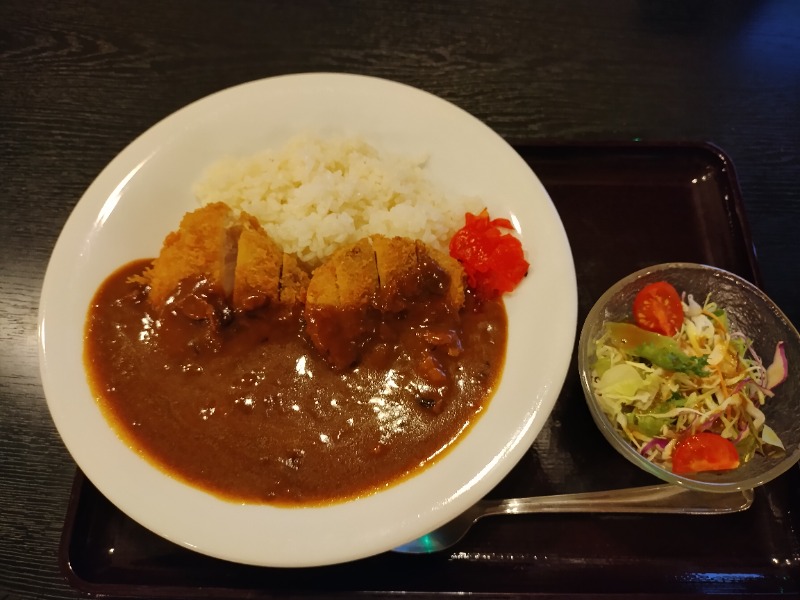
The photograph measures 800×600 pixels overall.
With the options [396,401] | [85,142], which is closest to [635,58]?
[396,401]

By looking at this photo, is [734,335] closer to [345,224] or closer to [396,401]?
[396,401]

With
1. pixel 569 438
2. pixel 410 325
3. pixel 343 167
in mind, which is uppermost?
pixel 343 167

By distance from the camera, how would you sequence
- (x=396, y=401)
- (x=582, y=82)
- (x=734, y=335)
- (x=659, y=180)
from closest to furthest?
1. (x=396, y=401)
2. (x=734, y=335)
3. (x=659, y=180)
4. (x=582, y=82)

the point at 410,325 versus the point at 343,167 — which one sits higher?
the point at 343,167

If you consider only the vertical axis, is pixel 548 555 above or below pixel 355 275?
below

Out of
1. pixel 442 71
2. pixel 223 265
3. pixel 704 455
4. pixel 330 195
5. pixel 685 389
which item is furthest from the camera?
pixel 442 71

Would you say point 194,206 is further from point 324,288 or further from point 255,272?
point 324,288

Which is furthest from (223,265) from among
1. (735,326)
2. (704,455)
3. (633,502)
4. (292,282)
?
(735,326)

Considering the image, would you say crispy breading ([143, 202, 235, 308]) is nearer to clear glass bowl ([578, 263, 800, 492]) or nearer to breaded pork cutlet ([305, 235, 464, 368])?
breaded pork cutlet ([305, 235, 464, 368])

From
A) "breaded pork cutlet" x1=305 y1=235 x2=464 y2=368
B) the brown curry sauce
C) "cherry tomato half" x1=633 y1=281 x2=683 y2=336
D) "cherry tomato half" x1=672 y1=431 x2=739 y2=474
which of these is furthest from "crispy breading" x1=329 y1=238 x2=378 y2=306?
"cherry tomato half" x1=672 y1=431 x2=739 y2=474
